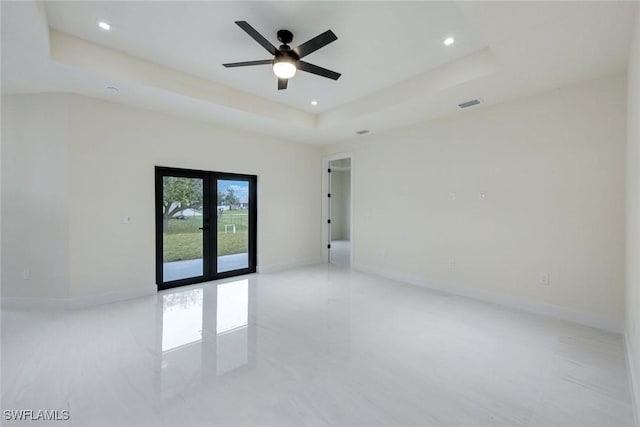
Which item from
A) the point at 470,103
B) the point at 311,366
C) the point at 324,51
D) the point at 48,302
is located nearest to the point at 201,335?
the point at 311,366

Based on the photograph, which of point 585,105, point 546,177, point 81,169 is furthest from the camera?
point 81,169

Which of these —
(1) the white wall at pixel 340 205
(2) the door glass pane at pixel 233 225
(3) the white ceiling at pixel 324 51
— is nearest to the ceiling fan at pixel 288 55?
(3) the white ceiling at pixel 324 51

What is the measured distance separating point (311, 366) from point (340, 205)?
8.71 metres

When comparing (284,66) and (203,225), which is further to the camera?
(203,225)

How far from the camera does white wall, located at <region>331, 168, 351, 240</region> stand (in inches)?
418

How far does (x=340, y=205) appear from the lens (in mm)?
10867

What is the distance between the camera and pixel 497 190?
12.8 ft

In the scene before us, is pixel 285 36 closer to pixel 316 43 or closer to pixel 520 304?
pixel 316 43

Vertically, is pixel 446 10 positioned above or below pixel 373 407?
above

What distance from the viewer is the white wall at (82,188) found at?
360cm

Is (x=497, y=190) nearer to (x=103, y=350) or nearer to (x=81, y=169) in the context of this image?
(x=103, y=350)

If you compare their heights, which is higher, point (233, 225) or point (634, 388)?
point (233, 225)

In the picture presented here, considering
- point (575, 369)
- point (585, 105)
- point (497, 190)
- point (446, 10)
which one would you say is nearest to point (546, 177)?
point (497, 190)

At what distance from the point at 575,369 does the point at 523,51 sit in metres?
2.87
